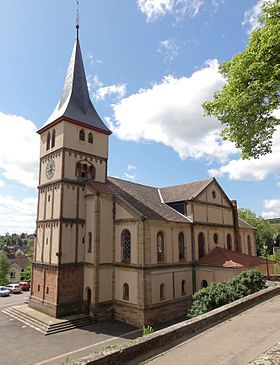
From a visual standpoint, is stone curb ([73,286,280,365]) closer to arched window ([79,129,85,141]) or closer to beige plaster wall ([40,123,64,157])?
beige plaster wall ([40,123,64,157])

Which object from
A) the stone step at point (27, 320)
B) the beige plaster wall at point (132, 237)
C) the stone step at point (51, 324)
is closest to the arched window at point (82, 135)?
the beige plaster wall at point (132, 237)

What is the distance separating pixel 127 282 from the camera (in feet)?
73.9

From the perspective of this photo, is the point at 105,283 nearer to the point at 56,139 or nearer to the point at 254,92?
the point at 56,139

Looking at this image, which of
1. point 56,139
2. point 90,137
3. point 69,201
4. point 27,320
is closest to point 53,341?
point 27,320

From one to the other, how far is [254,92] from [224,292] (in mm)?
10779

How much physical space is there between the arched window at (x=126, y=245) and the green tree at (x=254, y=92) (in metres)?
12.5

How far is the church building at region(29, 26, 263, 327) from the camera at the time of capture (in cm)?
2236

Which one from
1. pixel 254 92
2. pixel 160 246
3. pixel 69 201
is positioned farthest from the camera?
pixel 69 201

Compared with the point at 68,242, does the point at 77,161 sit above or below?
above

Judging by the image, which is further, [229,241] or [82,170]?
[229,241]

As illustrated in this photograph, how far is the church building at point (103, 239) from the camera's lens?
22359mm

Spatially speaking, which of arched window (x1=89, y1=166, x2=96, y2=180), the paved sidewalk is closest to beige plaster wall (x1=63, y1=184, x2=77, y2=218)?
arched window (x1=89, y1=166, x2=96, y2=180)

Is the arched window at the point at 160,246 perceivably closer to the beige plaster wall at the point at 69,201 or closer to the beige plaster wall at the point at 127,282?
the beige plaster wall at the point at 127,282

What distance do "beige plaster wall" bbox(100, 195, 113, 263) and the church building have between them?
0.28ft
